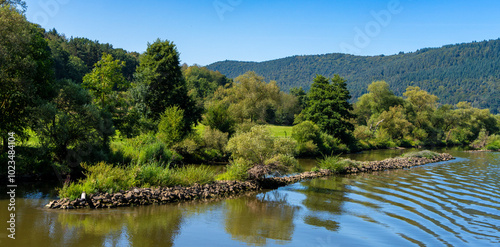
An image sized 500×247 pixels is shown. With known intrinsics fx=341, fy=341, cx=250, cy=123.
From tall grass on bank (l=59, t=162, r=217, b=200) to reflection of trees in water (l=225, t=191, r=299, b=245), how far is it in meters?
3.07

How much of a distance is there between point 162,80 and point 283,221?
1018 inches

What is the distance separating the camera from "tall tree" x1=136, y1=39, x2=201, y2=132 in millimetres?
36750

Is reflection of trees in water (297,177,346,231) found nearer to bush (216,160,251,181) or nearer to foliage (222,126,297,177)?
foliage (222,126,297,177)

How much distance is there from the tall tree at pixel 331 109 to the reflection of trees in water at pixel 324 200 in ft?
85.8

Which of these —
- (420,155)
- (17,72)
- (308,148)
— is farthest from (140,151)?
(420,155)

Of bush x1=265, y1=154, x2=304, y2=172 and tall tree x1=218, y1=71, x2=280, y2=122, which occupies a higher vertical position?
tall tree x1=218, y1=71, x2=280, y2=122

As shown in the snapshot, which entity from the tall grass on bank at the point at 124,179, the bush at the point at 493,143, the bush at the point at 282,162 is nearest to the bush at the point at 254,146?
the bush at the point at 282,162

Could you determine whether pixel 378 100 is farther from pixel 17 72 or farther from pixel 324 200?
pixel 17 72

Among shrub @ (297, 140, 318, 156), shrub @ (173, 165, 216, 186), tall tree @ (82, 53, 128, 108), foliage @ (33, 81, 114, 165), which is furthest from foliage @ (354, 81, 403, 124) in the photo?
foliage @ (33, 81, 114, 165)

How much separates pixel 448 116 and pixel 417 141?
15.8 m

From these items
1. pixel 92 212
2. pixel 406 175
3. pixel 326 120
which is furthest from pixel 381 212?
pixel 326 120

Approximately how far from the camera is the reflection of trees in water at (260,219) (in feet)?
45.1

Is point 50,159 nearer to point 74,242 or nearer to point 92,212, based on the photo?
point 92,212

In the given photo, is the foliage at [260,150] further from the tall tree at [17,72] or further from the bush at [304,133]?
the bush at [304,133]
